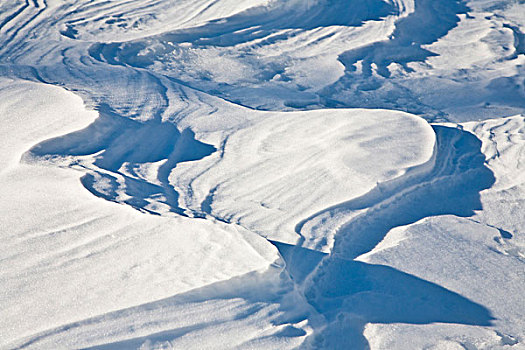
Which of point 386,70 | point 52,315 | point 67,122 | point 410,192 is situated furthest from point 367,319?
point 386,70

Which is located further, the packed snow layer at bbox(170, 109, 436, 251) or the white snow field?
the packed snow layer at bbox(170, 109, 436, 251)

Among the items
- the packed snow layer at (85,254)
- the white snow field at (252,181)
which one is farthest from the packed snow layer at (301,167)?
the packed snow layer at (85,254)

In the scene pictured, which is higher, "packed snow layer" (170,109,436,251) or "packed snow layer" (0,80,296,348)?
"packed snow layer" (0,80,296,348)

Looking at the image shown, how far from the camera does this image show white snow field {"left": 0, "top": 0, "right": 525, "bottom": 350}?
133 centimetres

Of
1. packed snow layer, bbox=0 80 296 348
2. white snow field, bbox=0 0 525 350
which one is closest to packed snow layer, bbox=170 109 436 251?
white snow field, bbox=0 0 525 350

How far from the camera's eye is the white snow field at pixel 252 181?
133 cm

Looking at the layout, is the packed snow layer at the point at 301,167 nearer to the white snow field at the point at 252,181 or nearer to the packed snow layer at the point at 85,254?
the white snow field at the point at 252,181

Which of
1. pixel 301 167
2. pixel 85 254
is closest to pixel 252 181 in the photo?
pixel 301 167

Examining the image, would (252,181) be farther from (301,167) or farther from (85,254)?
(85,254)

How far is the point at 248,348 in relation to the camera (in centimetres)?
125

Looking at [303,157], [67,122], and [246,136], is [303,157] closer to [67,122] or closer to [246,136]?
Result: [246,136]

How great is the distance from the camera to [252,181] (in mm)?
1852

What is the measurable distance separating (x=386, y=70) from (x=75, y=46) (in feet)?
5.09

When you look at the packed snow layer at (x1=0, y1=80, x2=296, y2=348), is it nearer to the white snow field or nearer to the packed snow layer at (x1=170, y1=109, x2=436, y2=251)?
the white snow field
